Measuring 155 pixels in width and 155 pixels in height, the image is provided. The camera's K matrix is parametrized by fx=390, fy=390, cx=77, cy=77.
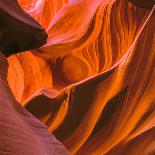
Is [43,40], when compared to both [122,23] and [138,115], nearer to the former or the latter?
[138,115]

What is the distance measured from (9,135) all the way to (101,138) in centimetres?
109

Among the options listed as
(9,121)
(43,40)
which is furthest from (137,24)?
(9,121)

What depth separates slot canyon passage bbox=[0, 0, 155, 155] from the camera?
79 centimetres

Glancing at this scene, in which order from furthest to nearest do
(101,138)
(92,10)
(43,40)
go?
(92,10) < (101,138) < (43,40)

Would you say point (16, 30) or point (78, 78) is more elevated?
point (16, 30)

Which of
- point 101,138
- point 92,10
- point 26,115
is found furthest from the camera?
point 92,10

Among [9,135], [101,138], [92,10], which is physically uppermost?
[9,135]

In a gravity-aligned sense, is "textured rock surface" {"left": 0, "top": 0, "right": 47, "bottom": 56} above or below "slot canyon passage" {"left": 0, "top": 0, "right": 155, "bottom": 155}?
above

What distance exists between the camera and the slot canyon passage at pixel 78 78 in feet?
2.58

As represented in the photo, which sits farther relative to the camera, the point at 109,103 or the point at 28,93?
the point at 28,93

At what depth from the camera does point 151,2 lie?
2.31m

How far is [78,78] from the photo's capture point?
85.6 inches

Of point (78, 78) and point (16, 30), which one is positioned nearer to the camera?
point (16, 30)

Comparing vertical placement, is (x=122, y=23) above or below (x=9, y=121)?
below
